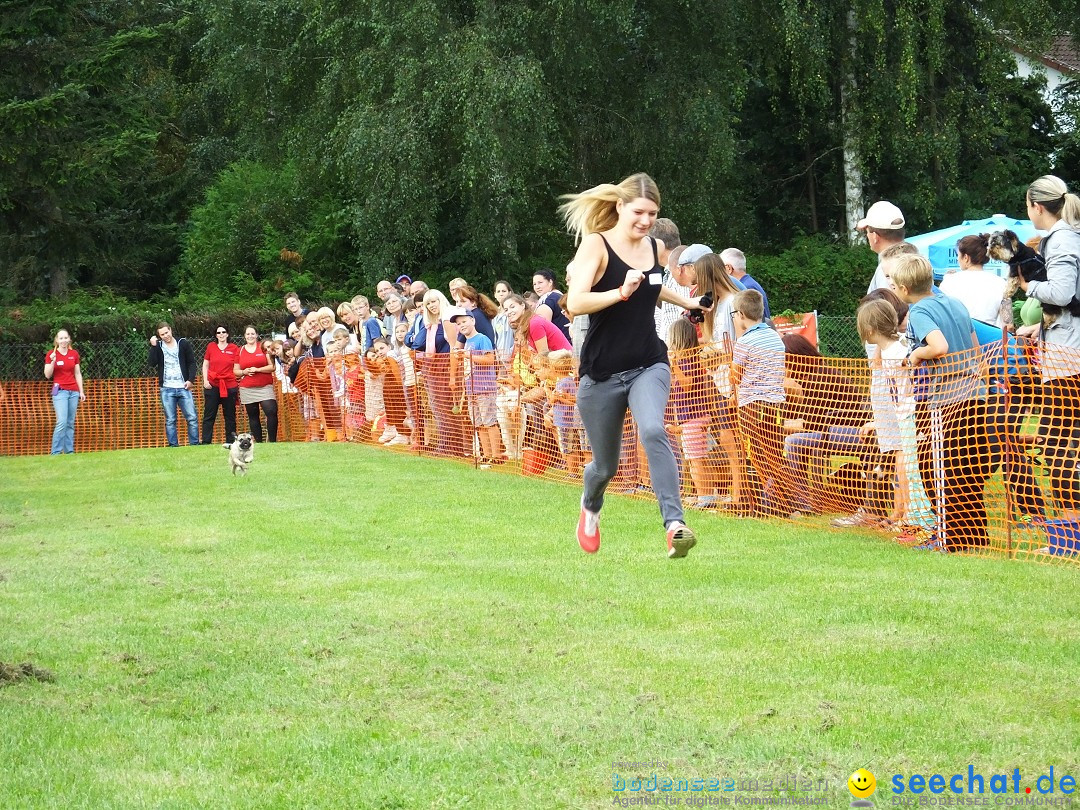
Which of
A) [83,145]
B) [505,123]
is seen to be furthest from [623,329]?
[83,145]

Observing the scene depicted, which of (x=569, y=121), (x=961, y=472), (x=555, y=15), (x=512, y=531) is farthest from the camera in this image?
(x=569, y=121)

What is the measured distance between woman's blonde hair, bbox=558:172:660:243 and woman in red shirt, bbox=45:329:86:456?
1683cm

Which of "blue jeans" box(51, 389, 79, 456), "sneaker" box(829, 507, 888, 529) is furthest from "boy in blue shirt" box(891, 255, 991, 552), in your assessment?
"blue jeans" box(51, 389, 79, 456)

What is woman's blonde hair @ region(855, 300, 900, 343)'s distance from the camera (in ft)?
31.8

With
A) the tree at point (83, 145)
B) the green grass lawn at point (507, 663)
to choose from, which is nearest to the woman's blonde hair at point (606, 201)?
the green grass lawn at point (507, 663)

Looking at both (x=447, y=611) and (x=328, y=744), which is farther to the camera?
(x=447, y=611)

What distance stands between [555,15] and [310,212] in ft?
39.0

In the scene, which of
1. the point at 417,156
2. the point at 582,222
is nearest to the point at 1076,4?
the point at 417,156

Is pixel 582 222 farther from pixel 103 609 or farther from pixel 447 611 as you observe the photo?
pixel 103 609

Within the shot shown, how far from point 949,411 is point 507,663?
3.89 m

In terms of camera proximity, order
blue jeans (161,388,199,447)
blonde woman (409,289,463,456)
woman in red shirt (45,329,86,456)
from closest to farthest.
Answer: blonde woman (409,289,463,456), woman in red shirt (45,329,86,456), blue jeans (161,388,199,447)

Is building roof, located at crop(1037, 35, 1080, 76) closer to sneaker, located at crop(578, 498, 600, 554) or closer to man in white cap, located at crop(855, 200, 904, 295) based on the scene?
man in white cap, located at crop(855, 200, 904, 295)

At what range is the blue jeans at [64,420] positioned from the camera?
22.5m

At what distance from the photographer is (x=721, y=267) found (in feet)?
34.8
